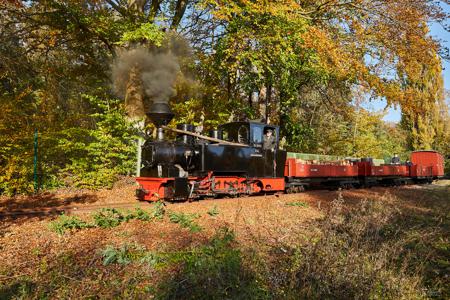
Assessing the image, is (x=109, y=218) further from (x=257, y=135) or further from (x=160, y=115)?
(x=257, y=135)

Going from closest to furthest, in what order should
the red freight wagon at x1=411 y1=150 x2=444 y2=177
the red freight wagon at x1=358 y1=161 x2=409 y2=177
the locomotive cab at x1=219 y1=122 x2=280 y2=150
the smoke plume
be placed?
the locomotive cab at x1=219 y1=122 x2=280 y2=150
the smoke plume
the red freight wagon at x1=358 y1=161 x2=409 y2=177
the red freight wagon at x1=411 y1=150 x2=444 y2=177

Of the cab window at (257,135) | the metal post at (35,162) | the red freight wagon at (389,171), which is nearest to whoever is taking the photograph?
the metal post at (35,162)

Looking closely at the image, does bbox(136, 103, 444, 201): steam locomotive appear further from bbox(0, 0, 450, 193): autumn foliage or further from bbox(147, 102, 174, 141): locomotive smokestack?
bbox(0, 0, 450, 193): autumn foliage

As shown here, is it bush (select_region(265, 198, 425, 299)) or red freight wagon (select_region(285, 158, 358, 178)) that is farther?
red freight wagon (select_region(285, 158, 358, 178))

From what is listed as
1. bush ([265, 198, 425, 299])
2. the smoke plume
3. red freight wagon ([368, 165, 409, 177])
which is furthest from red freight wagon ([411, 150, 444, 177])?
bush ([265, 198, 425, 299])

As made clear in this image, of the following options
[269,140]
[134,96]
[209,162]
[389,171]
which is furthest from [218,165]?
[389,171]

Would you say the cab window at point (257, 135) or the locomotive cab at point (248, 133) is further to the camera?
the cab window at point (257, 135)

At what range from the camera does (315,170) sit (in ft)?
53.2

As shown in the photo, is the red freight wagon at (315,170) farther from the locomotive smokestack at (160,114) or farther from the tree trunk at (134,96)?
the tree trunk at (134,96)

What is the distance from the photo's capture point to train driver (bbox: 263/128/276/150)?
14.0 meters

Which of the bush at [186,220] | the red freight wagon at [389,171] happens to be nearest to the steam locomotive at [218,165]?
the bush at [186,220]

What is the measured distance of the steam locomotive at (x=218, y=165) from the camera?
36.6 ft

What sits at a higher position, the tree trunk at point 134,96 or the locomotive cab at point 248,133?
the tree trunk at point 134,96

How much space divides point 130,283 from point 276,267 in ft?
6.96
